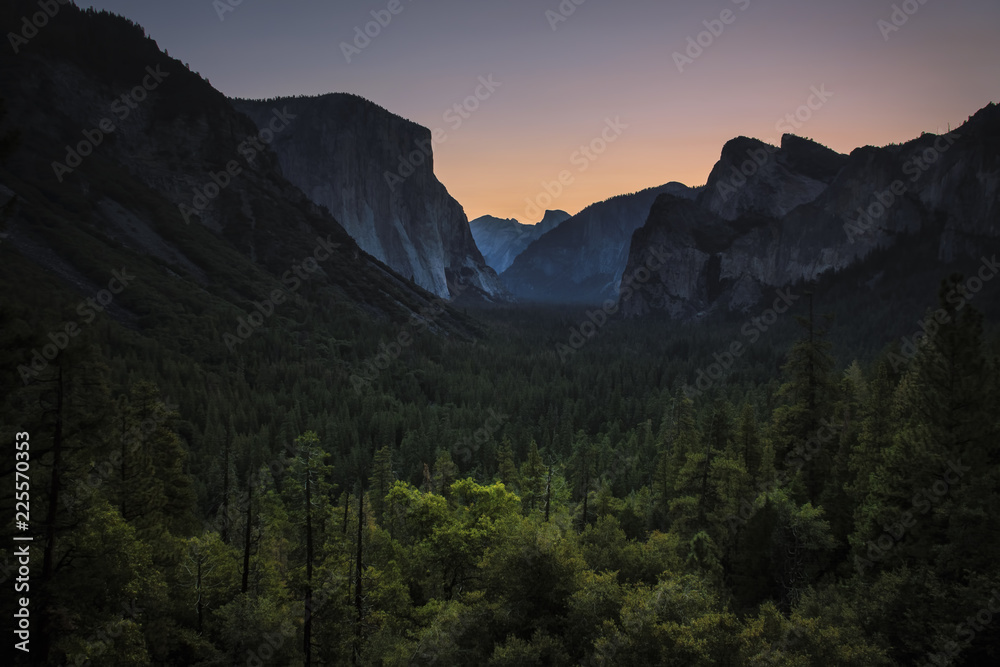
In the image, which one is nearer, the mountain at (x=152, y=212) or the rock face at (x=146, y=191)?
the mountain at (x=152, y=212)

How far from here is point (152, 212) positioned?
492 ft

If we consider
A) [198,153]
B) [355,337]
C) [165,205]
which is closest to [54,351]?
[355,337]

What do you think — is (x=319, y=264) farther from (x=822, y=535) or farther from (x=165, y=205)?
(x=822, y=535)

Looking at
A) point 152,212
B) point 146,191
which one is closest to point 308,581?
point 152,212

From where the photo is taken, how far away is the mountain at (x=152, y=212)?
363 feet

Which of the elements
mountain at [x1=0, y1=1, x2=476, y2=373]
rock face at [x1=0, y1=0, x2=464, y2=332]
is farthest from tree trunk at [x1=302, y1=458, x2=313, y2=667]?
rock face at [x1=0, y1=0, x2=464, y2=332]

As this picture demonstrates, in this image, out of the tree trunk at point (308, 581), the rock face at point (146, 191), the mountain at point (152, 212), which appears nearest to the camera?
the tree trunk at point (308, 581)

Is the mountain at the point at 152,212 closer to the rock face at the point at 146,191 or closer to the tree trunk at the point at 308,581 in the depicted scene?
the rock face at the point at 146,191

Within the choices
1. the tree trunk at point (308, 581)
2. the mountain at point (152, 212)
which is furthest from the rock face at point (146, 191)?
the tree trunk at point (308, 581)

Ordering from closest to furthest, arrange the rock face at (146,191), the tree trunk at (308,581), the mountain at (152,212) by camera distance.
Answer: the tree trunk at (308,581)
the mountain at (152,212)
the rock face at (146,191)

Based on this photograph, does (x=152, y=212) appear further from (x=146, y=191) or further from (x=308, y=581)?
(x=308, y=581)

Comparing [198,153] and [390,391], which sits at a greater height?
[198,153]

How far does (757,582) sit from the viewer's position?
86.1ft

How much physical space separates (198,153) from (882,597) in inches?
8631
